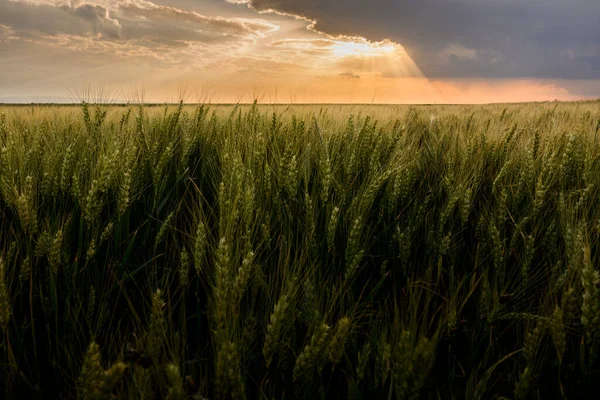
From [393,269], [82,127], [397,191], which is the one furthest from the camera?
[82,127]

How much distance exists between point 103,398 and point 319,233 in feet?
2.66

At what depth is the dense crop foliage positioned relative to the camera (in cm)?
77

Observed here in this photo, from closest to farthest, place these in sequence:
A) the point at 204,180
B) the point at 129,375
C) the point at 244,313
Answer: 1. the point at 129,375
2. the point at 244,313
3. the point at 204,180

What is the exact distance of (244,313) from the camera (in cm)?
100

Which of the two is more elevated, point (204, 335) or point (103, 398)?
point (103, 398)

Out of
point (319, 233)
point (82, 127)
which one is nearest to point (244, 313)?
point (319, 233)

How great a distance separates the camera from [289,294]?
2.82 feet

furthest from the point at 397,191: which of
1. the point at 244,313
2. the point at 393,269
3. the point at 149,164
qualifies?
the point at 149,164

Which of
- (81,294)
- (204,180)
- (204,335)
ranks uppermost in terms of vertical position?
(204,180)

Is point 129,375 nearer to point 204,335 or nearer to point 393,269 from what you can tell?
point 204,335

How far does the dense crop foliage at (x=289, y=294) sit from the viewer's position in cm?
77

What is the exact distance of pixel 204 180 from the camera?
6.26ft

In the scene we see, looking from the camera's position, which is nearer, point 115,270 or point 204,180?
point 115,270

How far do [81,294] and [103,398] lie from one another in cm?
56
